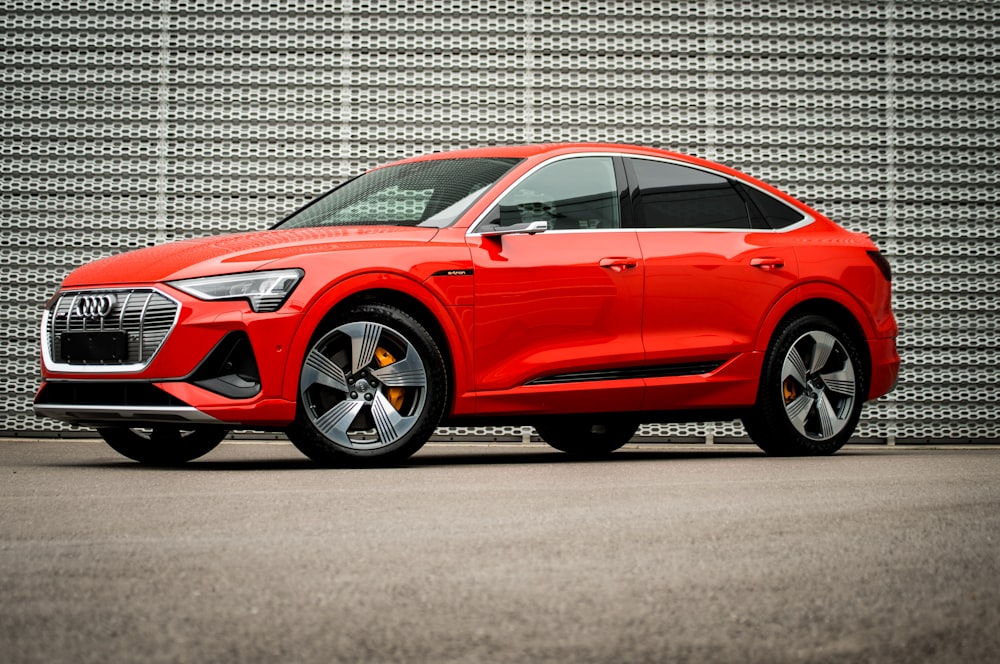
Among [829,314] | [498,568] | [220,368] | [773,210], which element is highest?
[773,210]

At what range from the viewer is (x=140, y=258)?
680 cm

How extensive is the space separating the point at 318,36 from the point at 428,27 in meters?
0.85

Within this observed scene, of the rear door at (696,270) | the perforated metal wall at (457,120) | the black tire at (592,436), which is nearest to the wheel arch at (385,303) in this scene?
the rear door at (696,270)

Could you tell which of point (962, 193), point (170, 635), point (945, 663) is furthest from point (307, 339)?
point (962, 193)

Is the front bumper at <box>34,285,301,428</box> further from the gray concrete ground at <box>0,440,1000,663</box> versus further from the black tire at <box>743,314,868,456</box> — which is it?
the black tire at <box>743,314,868,456</box>

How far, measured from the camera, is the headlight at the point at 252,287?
20.6 feet

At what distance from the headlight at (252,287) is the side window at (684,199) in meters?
2.08

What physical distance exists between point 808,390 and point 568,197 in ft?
5.87

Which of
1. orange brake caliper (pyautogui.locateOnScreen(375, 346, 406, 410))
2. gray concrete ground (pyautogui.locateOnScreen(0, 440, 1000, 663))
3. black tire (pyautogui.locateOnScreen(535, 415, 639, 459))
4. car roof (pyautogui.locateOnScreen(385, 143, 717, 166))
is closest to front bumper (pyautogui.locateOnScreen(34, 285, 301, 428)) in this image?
gray concrete ground (pyautogui.locateOnScreen(0, 440, 1000, 663))

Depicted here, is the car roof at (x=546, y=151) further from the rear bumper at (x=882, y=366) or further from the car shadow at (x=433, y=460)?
the car shadow at (x=433, y=460)

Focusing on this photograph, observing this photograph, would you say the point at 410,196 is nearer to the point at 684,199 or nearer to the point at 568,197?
the point at 568,197

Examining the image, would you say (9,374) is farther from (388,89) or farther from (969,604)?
(969,604)

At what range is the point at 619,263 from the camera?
23.8ft

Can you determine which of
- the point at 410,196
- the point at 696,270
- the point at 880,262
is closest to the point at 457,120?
the point at 410,196
